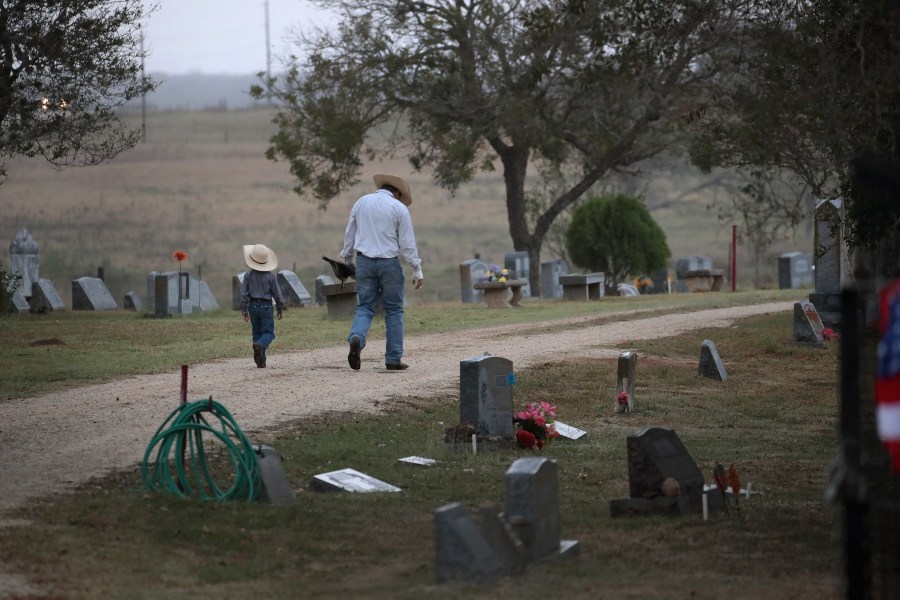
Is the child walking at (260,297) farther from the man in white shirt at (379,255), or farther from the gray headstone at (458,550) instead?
the gray headstone at (458,550)

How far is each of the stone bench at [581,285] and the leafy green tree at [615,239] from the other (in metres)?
5.63

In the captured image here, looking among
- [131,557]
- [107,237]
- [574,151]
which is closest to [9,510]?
[131,557]

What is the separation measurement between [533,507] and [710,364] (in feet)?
31.1

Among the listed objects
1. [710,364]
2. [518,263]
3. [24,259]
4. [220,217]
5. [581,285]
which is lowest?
[710,364]

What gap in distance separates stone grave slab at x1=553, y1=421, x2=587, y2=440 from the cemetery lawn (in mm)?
89

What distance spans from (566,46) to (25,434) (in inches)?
949

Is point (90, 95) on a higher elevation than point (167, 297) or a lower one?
higher

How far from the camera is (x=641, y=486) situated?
805 centimetres

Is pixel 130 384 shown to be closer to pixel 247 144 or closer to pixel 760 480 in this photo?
pixel 760 480

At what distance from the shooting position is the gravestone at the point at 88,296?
2853cm

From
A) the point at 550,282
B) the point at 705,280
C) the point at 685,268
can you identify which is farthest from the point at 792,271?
the point at 550,282

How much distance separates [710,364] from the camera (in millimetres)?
15562

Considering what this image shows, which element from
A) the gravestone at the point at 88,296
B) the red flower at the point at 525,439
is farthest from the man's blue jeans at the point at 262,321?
the gravestone at the point at 88,296

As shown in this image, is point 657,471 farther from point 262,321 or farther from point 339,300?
point 339,300
